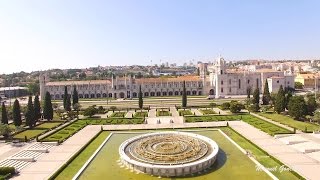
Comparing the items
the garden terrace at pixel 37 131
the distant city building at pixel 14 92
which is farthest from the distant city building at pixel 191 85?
the garden terrace at pixel 37 131

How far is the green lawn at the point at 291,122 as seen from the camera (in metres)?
42.9

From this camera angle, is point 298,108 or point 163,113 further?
point 163,113

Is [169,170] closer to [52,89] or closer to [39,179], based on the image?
[39,179]

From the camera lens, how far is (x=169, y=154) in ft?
95.9

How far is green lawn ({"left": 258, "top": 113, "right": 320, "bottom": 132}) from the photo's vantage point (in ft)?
141

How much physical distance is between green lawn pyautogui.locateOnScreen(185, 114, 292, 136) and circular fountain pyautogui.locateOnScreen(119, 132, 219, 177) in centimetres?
1206

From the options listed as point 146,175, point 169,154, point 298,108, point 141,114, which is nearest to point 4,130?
point 169,154

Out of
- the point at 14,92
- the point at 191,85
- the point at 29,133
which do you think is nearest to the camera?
the point at 29,133

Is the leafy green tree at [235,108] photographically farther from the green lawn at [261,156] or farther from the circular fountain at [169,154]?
the circular fountain at [169,154]

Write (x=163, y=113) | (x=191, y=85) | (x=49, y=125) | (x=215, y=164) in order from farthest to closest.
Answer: (x=191, y=85), (x=163, y=113), (x=49, y=125), (x=215, y=164)

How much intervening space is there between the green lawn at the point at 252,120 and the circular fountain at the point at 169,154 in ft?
39.6

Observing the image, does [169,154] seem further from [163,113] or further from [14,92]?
[14,92]

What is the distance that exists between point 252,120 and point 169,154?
24.9m

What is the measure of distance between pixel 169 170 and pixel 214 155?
189 inches
